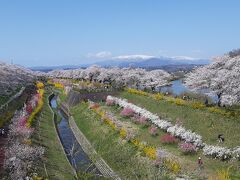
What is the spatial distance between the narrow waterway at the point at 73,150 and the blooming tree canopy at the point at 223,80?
19.5 m

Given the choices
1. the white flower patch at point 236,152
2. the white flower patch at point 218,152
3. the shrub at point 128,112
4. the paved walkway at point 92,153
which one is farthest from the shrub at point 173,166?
the shrub at point 128,112

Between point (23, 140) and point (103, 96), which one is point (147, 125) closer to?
point (23, 140)

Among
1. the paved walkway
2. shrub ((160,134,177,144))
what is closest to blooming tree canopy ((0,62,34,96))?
the paved walkway

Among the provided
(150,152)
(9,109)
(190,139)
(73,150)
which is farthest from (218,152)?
(9,109)

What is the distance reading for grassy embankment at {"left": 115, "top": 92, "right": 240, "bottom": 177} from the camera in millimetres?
38222

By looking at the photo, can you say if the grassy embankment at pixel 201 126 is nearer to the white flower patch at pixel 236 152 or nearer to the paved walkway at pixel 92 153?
the white flower patch at pixel 236 152

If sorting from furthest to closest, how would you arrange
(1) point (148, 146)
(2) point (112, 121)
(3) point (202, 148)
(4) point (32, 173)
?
1. (2) point (112, 121)
2. (1) point (148, 146)
3. (3) point (202, 148)
4. (4) point (32, 173)

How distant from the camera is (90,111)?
74250 millimetres

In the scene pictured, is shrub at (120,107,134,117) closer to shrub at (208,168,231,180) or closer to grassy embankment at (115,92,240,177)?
grassy embankment at (115,92,240,177)

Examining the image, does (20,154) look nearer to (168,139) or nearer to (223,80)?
(168,139)

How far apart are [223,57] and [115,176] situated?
35.9m

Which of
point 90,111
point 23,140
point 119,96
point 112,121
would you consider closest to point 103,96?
point 119,96

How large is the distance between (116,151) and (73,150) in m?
6.59

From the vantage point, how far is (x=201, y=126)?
4778 centimetres
